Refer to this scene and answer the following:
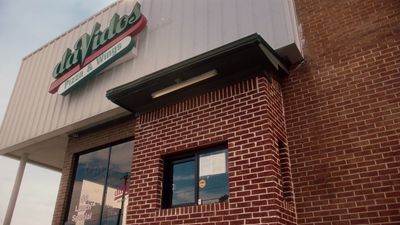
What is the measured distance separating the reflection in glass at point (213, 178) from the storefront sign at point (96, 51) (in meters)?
3.87

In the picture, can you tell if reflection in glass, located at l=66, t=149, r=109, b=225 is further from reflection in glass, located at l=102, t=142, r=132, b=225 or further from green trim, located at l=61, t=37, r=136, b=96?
green trim, located at l=61, t=37, r=136, b=96

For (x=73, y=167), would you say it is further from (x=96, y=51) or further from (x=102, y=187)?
(x=96, y=51)

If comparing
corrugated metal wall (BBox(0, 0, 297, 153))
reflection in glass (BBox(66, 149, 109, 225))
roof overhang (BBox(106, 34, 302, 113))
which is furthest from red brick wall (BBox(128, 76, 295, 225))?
reflection in glass (BBox(66, 149, 109, 225))

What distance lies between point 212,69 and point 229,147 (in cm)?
143

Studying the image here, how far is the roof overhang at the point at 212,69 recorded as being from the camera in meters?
5.82

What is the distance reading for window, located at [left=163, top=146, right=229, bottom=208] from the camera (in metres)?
5.99

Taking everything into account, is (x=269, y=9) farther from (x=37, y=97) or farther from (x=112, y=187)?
(x=37, y=97)

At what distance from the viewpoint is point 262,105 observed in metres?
5.91

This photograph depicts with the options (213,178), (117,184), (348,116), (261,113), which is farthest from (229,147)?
(117,184)

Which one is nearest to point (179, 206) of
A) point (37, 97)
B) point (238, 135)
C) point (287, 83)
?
point (238, 135)

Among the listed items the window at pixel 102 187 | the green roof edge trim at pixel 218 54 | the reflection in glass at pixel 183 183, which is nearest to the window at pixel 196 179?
the reflection in glass at pixel 183 183

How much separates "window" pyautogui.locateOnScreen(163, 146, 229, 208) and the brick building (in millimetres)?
20

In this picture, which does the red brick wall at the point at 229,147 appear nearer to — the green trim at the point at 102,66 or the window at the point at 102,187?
the window at the point at 102,187

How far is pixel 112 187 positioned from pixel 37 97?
428cm
